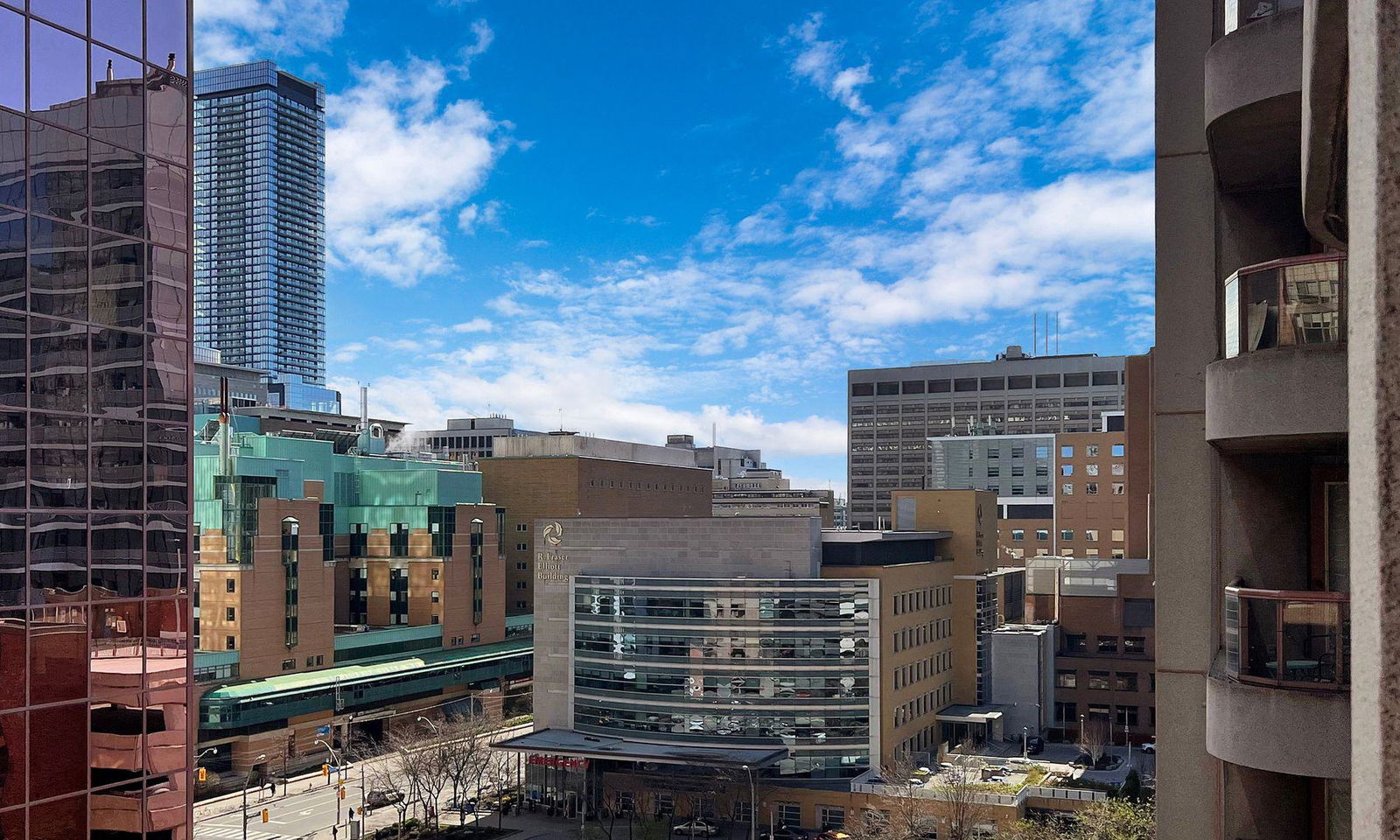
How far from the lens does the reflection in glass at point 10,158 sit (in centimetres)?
2164

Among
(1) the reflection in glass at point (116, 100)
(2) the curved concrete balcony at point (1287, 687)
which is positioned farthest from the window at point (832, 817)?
(2) the curved concrete balcony at point (1287, 687)

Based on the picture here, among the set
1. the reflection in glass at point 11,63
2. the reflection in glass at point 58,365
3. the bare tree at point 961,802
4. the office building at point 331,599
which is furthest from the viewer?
the office building at point 331,599

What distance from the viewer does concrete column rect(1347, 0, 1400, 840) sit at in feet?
7.73

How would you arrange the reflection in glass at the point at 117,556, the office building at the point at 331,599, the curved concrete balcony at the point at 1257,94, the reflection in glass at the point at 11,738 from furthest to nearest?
the office building at the point at 331,599
the reflection in glass at the point at 117,556
the reflection in glass at the point at 11,738
the curved concrete balcony at the point at 1257,94

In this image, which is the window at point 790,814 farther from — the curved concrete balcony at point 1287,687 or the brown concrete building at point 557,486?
the curved concrete balcony at point 1287,687

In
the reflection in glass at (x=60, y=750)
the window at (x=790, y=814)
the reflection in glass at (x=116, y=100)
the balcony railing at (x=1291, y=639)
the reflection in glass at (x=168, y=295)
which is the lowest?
the window at (x=790, y=814)

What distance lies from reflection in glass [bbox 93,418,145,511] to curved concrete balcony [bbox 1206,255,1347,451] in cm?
2230

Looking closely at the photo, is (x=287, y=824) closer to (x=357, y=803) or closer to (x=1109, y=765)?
(x=357, y=803)

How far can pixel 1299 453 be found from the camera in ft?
29.7

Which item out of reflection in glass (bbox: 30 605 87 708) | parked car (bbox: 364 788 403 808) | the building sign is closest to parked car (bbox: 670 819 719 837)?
the building sign

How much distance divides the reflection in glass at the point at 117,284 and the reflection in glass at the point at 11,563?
4579 mm

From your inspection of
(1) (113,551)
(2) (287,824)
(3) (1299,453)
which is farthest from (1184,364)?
(2) (287,824)

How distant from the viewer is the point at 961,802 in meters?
59.0

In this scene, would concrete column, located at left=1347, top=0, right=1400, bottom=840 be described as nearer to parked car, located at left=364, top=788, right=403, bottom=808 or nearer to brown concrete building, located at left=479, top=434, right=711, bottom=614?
parked car, located at left=364, top=788, right=403, bottom=808
